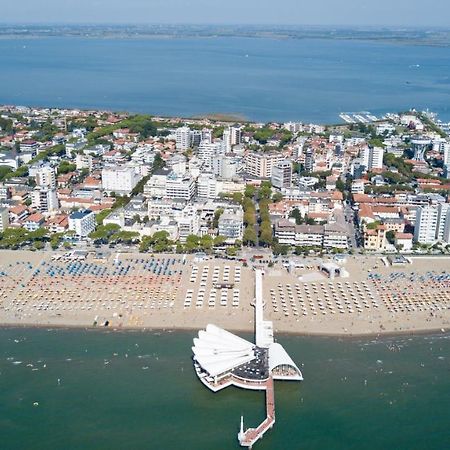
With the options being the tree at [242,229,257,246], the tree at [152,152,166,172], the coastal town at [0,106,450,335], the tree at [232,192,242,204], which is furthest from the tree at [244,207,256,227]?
the tree at [152,152,166,172]

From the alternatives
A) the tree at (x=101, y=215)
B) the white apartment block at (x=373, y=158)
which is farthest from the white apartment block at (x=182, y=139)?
the tree at (x=101, y=215)

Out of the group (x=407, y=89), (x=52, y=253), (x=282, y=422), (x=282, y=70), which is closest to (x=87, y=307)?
(x=52, y=253)

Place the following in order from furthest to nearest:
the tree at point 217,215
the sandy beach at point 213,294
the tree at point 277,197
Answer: the tree at point 277,197, the tree at point 217,215, the sandy beach at point 213,294

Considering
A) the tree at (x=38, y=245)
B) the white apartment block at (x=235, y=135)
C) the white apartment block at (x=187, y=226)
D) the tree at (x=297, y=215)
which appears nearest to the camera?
the tree at (x=38, y=245)

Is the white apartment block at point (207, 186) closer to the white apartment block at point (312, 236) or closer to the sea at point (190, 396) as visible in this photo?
the white apartment block at point (312, 236)

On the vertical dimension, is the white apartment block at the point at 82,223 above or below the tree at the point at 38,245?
above
